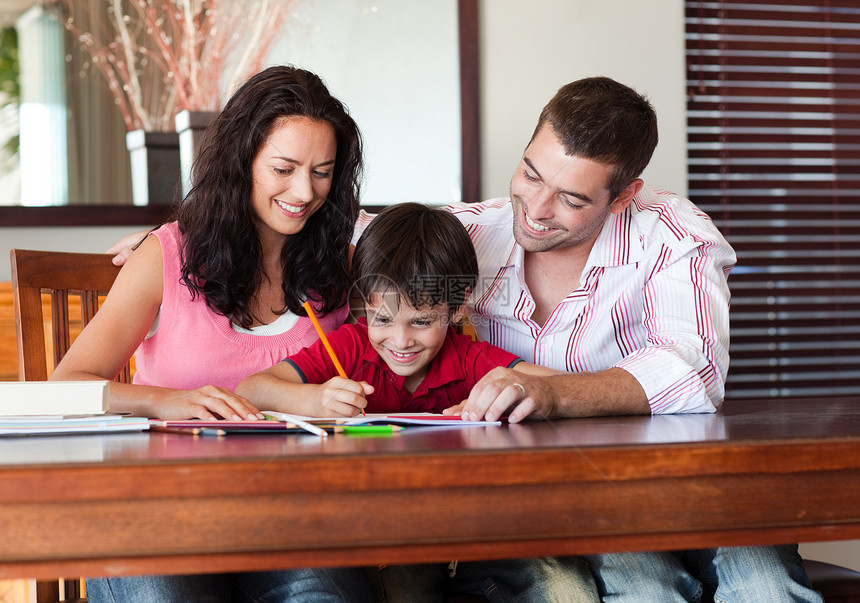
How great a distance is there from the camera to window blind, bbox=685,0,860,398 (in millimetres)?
2389

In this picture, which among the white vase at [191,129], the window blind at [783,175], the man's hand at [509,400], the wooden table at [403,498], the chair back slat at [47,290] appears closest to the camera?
the wooden table at [403,498]

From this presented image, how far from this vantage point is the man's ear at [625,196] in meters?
1.52

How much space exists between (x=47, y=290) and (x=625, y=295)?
102cm

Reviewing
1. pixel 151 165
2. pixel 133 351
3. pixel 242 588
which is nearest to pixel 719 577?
pixel 242 588

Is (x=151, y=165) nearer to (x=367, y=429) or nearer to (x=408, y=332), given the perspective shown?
(x=408, y=332)

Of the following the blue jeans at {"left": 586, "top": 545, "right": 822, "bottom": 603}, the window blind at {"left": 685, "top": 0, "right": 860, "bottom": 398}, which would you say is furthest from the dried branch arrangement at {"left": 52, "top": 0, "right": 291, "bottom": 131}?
the blue jeans at {"left": 586, "top": 545, "right": 822, "bottom": 603}

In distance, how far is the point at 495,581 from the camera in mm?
1072

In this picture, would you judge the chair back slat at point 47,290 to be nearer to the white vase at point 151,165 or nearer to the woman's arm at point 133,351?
the woman's arm at point 133,351

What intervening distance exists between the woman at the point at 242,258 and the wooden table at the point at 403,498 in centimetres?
63

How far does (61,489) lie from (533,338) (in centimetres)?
94

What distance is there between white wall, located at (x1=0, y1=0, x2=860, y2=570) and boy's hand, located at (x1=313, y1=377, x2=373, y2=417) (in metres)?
1.15

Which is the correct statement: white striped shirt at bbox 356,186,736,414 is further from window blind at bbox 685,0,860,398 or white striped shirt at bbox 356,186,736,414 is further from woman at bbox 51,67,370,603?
window blind at bbox 685,0,860,398

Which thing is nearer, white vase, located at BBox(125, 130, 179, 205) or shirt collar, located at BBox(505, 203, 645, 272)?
shirt collar, located at BBox(505, 203, 645, 272)

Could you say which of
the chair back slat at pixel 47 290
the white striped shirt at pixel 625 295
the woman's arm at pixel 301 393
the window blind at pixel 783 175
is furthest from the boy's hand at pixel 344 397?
the window blind at pixel 783 175
